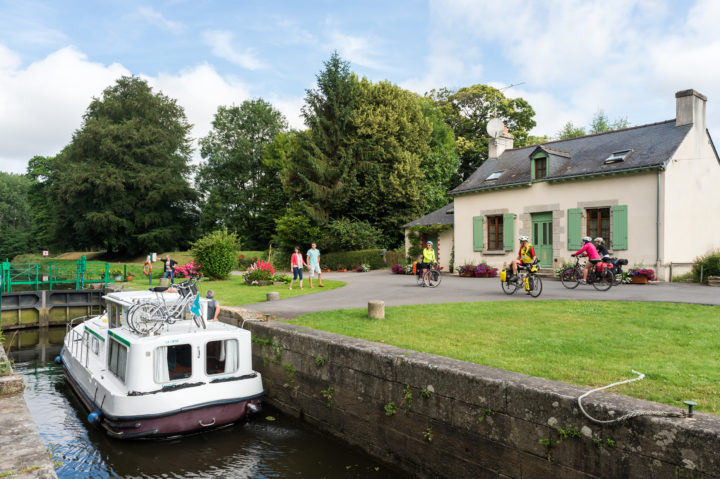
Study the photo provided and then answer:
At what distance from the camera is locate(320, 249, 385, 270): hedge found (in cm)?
2905

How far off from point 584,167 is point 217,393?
1746 cm

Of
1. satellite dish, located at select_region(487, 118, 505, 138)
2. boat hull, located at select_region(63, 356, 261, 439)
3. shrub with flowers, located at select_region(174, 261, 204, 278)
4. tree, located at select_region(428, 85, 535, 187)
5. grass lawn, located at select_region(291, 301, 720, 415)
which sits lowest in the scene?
boat hull, located at select_region(63, 356, 261, 439)

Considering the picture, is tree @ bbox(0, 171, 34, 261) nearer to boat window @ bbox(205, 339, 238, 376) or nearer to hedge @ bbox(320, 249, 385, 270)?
hedge @ bbox(320, 249, 385, 270)

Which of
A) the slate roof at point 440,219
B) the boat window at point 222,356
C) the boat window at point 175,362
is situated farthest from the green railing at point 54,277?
the slate roof at point 440,219

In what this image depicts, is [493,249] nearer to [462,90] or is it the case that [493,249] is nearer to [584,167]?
[584,167]

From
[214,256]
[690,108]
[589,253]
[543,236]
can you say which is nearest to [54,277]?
[214,256]

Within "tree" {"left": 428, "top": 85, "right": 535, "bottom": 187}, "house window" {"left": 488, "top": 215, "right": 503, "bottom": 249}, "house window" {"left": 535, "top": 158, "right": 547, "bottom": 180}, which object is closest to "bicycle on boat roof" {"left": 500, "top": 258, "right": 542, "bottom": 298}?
"house window" {"left": 535, "top": 158, "right": 547, "bottom": 180}

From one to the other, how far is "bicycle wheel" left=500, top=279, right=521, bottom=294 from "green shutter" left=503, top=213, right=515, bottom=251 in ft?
25.1

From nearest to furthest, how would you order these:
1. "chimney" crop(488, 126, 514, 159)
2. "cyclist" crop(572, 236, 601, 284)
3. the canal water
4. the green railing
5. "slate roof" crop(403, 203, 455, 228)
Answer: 1. the canal water
2. "cyclist" crop(572, 236, 601, 284)
3. the green railing
4. "chimney" crop(488, 126, 514, 159)
5. "slate roof" crop(403, 203, 455, 228)

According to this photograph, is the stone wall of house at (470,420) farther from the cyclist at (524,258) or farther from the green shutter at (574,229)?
the green shutter at (574,229)

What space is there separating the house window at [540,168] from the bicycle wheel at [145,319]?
17.5 metres

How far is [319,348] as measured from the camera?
8.04 m

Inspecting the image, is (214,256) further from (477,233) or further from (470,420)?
(470,420)

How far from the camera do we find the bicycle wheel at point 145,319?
8.28m
